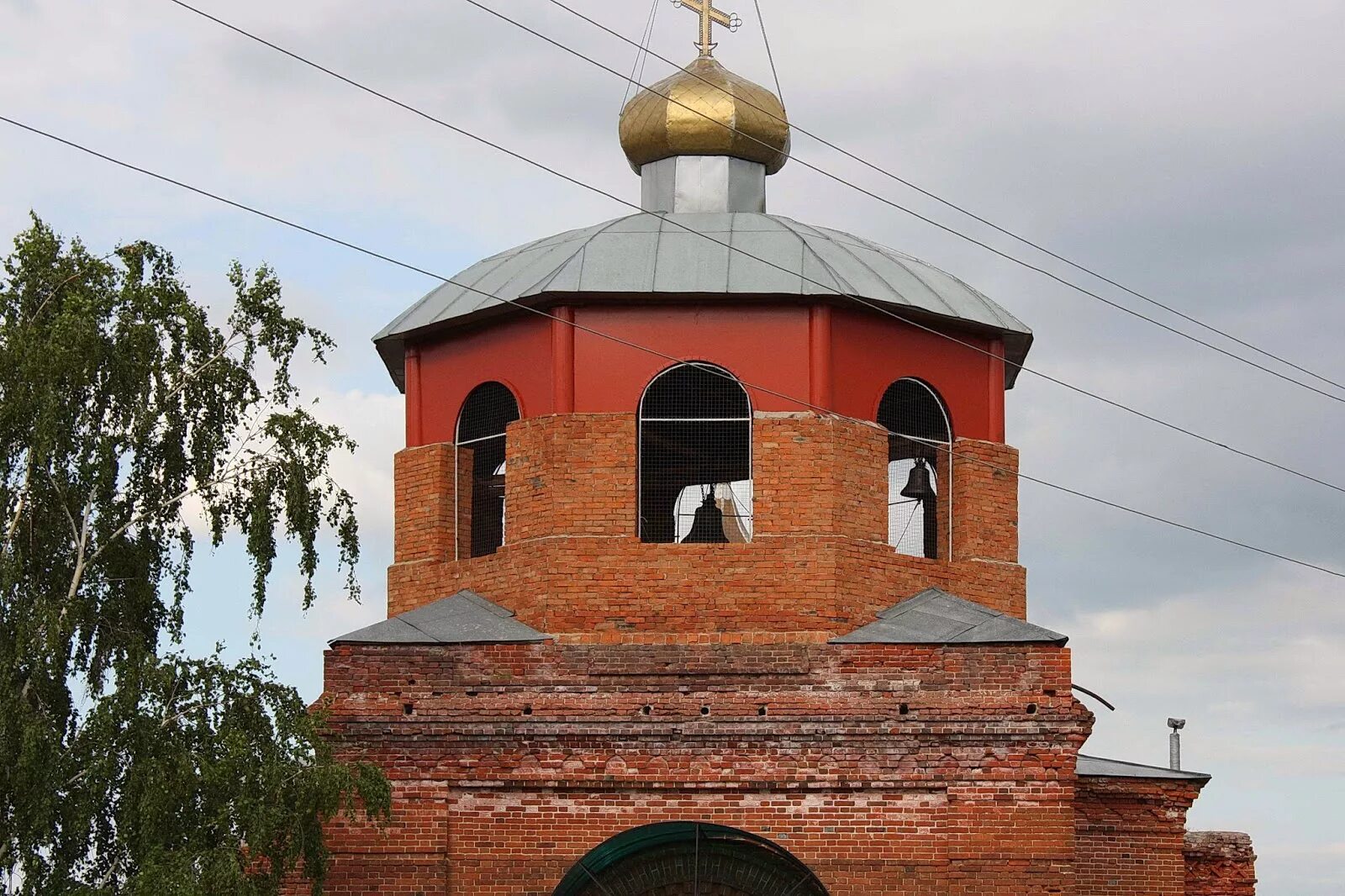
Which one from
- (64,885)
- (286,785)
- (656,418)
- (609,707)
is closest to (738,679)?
(609,707)

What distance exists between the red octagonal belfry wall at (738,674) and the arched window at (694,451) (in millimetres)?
152

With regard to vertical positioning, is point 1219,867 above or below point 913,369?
below

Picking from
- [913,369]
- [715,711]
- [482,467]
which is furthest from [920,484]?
[482,467]

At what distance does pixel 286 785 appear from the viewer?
48.1 ft

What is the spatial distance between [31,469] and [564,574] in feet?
11.8

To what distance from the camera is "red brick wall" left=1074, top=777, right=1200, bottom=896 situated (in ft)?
57.3

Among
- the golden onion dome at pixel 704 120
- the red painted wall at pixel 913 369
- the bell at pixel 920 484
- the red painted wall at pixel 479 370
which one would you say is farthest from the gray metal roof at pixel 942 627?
the golden onion dome at pixel 704 120

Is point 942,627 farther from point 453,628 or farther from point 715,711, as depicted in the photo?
point 453,628

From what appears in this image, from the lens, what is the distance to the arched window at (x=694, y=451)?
17.4 m

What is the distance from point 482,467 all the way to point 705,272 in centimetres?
212

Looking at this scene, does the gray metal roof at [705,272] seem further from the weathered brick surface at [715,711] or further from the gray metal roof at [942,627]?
the gray metal roof at [942,627]

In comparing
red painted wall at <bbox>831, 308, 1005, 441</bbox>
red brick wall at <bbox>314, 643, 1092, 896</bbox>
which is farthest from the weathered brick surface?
Answer: red painted wall at <bbox>831, 308, 1005, 441</bbox>

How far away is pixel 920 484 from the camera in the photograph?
713 inches

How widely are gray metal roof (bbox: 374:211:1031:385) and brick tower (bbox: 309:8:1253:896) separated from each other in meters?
0.03
